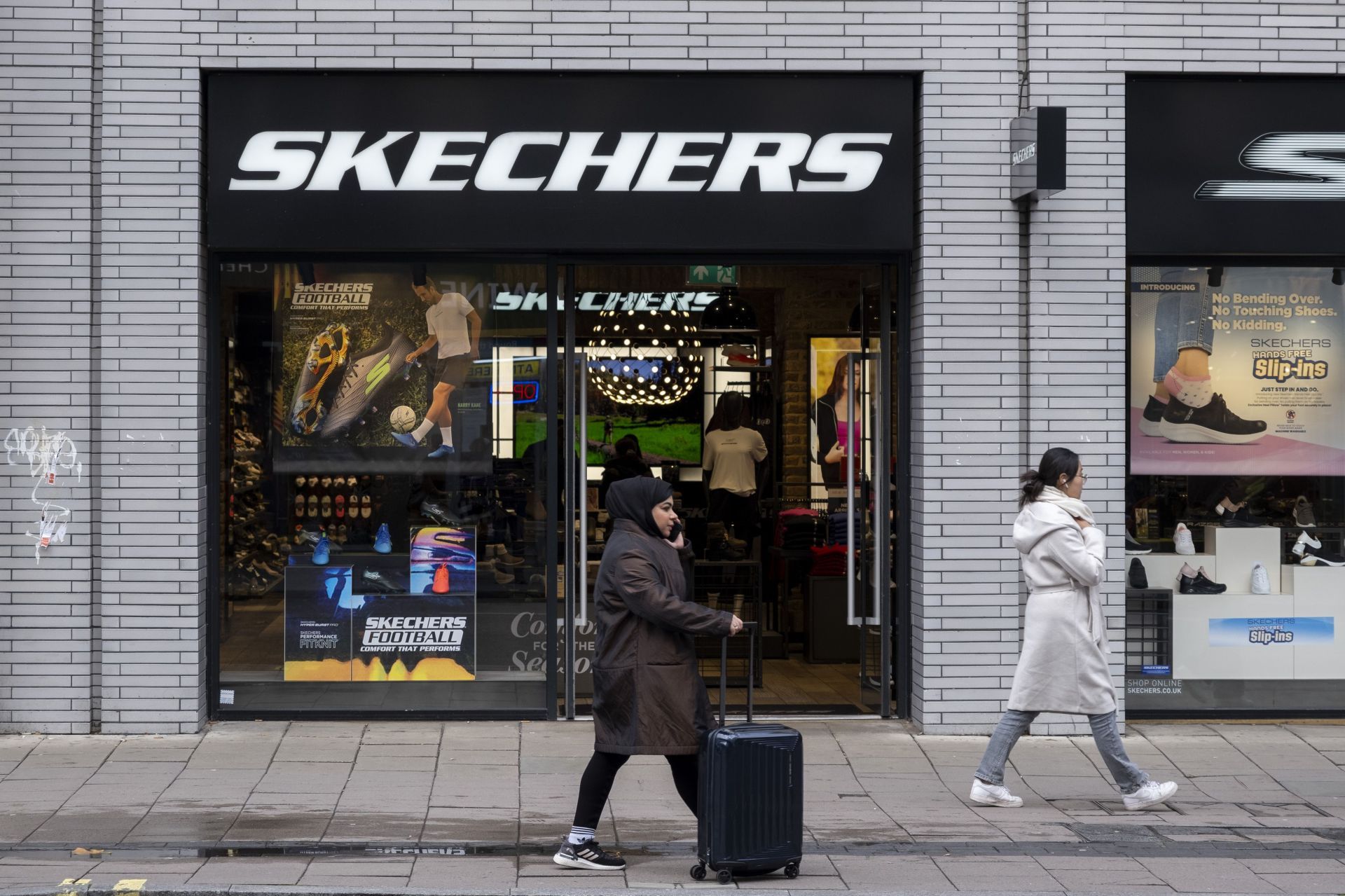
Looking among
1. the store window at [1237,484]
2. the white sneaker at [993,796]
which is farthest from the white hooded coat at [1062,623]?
the store window at [1237,484]

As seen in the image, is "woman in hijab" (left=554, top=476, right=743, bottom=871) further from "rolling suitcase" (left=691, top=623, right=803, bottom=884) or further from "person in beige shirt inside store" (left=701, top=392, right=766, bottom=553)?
"person in beige shirt inside store" (left=701, top=392, right=766, bottom=553)

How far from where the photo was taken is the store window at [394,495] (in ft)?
29.7

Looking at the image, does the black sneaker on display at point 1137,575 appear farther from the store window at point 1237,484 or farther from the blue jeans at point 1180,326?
the blue jeans at point 1180,326

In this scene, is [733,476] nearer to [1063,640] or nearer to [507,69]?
[507,69]

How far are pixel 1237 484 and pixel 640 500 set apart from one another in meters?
4.98

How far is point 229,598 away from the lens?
9.02 meters

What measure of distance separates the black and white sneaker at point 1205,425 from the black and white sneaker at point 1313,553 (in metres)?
0.74

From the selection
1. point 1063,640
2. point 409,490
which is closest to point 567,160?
point 409,490

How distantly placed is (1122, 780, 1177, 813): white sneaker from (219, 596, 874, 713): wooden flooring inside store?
2398mm

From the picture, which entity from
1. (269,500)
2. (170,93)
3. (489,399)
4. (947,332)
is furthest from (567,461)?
(170,93)

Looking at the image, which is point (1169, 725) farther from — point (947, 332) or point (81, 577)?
point (81, 577)

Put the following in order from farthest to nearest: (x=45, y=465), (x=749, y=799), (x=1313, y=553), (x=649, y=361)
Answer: (x=649, y=361), (x=1313, y=553), (x=45, y=465), (x=749, y=799)

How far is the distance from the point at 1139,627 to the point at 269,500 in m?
5.54

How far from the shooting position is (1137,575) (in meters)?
9.33
